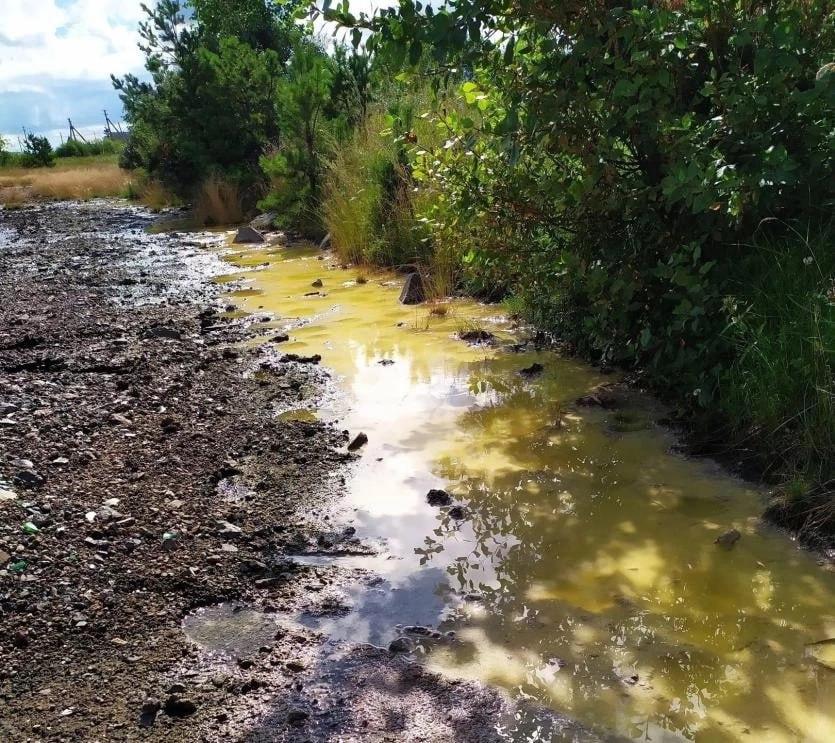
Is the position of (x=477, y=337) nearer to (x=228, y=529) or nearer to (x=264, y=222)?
(x=228, y=529)

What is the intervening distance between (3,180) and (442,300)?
2857 cm

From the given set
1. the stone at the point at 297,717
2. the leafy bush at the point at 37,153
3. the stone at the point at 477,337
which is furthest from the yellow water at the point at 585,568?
the leafy bush at the point at 37,153

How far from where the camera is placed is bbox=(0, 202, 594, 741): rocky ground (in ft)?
7.74

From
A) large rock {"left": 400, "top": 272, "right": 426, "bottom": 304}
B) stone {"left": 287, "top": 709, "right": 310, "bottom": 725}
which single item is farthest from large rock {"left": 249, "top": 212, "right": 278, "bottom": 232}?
stone {"left": 287, "top": 709, "right": 310, "bottom": 725}

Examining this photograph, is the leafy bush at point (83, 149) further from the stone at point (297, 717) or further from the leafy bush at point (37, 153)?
the stone at point (297, 717)

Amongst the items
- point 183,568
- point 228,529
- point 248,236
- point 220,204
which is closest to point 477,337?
point 228,529

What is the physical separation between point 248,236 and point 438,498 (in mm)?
10944

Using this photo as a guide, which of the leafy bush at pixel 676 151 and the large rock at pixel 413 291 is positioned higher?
the leafy bush at pixel 676 151

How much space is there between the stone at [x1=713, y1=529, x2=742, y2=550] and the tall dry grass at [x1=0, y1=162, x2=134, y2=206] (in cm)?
2592

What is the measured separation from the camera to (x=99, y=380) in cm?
568

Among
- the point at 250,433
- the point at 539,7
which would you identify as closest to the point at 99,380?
the point at 250,433

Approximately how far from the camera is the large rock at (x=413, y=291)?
317 inches

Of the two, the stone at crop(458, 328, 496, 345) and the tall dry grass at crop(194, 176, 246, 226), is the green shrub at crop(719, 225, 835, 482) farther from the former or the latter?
the tall dry grass at crop(194, 176, 246, 226)

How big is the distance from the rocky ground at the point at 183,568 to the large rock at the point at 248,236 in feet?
24.9
